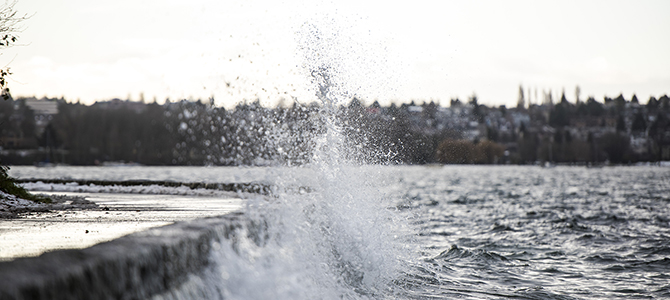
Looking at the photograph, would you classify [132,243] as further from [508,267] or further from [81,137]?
[81,137]

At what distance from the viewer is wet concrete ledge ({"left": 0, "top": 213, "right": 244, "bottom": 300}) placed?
8.17ft

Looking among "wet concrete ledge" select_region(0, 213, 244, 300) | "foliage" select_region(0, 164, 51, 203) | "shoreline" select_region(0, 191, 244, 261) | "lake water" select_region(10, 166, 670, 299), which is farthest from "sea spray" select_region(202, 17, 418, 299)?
"foliage" select_region(0, 164, 51, 203)

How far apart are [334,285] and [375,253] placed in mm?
1918

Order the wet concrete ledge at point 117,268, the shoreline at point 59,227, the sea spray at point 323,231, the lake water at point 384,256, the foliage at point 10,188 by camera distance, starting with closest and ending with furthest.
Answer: the wet concrete ledge at point 117,268 < the shoreline at point 59,227 < the sea spray at point 323,231 < the lake water at point 384,256 < the foliage at point 10,188

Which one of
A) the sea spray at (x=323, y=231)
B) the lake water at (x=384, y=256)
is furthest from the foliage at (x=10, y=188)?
the sea spray at (x=323, y=231)

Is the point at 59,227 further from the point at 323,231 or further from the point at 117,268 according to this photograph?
the point at 117,268

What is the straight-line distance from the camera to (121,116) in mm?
125438

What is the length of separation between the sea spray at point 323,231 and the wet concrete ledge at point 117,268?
0.98 feet

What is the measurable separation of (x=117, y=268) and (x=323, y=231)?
13.6 feet

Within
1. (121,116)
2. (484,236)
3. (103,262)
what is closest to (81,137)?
(121,116)

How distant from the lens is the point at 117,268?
2.94m

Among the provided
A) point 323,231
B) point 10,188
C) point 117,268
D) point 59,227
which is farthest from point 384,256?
point 10,188

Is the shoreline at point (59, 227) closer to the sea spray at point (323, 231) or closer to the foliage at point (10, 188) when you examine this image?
the sea spray at point (323, 231)

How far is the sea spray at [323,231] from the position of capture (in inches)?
172
